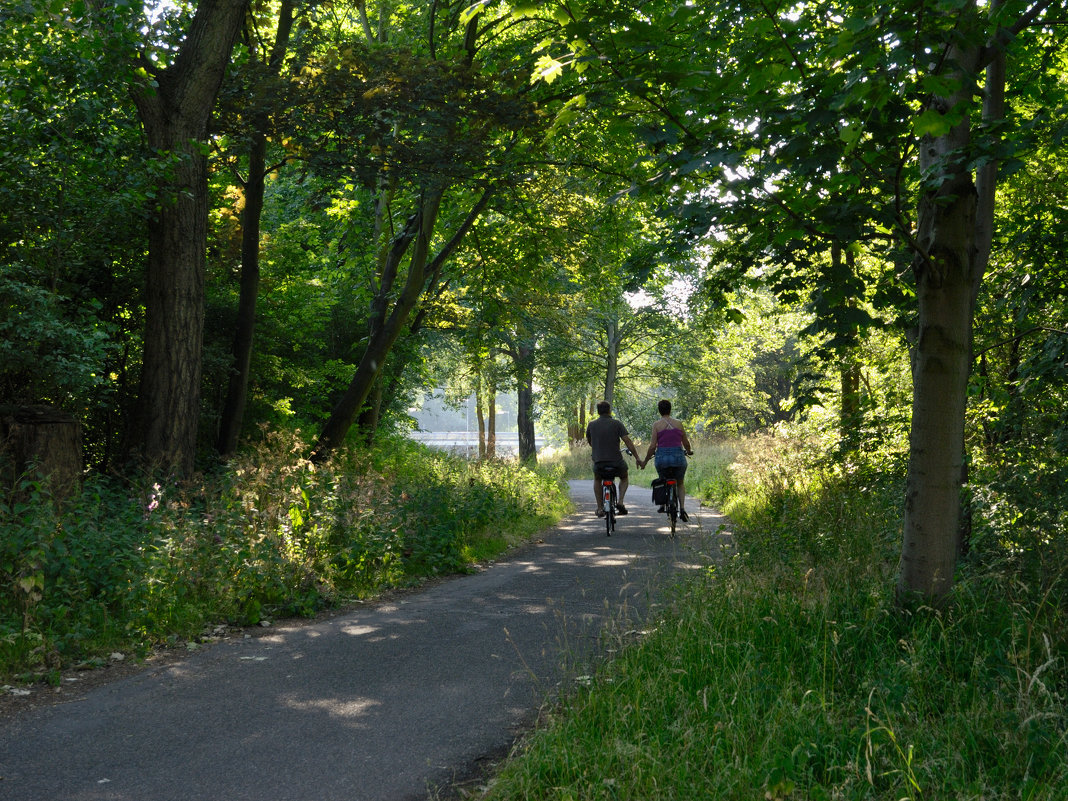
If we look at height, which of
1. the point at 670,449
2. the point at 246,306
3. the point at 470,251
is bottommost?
the point at 670,449

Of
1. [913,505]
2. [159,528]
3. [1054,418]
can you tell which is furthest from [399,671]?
[1054,418]

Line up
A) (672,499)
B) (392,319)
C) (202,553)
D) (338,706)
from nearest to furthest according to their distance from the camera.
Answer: (338,706) < (202,553) < (672,499) < (392,319)

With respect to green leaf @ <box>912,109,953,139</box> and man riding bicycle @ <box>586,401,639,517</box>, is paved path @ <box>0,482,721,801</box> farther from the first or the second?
man riding bicycle @ <box>586,401,639,517</box>

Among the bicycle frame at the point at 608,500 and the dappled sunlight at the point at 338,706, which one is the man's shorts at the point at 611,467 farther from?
the dappled sunlight at the point at 338,706

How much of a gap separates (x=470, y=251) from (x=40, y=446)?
12.8 metres

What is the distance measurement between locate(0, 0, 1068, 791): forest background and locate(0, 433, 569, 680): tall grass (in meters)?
0.04

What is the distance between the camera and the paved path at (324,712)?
14.3 feet

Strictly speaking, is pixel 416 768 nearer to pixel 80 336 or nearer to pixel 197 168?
pixel 80 336

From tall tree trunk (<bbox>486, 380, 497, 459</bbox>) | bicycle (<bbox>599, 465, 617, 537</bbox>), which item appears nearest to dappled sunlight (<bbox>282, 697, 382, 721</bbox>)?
bicycle (<bbox>599, 465, 617, 537</bbox>)

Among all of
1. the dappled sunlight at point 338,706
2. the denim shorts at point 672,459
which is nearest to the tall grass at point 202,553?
the dappled sunlight at point 338,706

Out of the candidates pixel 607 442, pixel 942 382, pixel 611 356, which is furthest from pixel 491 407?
pixel 942 382

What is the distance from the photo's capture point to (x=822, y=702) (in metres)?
4.46

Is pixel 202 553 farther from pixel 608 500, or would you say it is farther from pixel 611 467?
pixel 608 500

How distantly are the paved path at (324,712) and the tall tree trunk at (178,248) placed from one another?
4.24m
